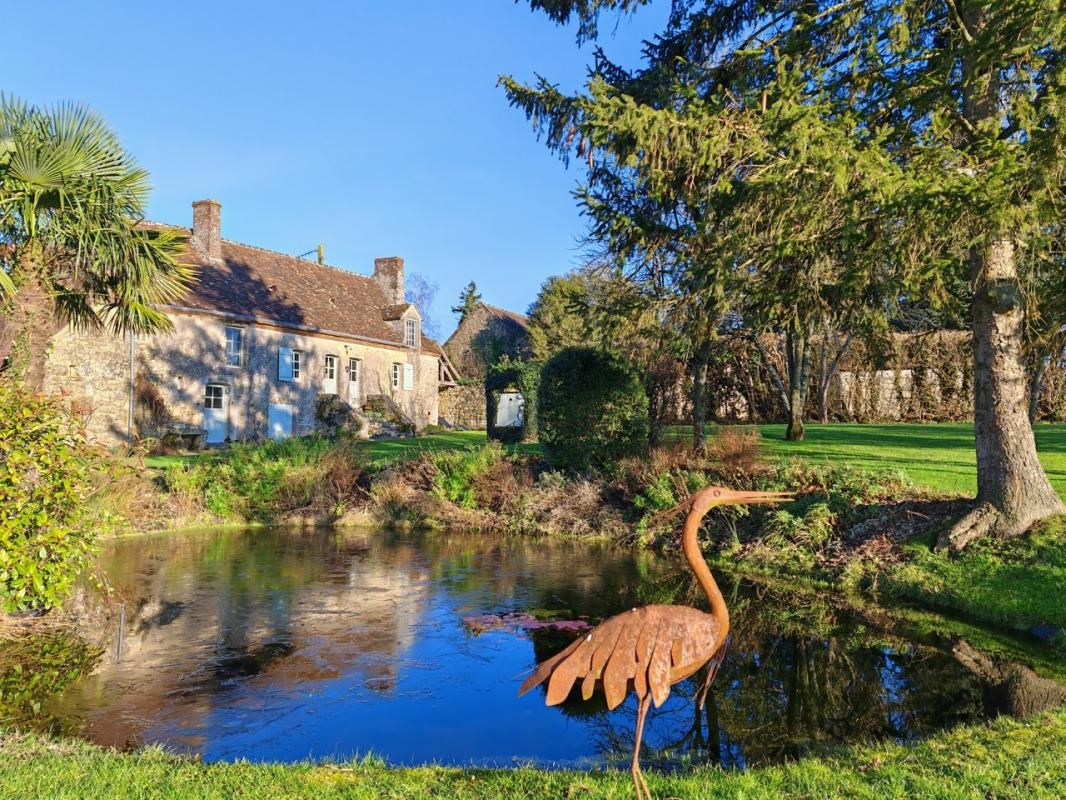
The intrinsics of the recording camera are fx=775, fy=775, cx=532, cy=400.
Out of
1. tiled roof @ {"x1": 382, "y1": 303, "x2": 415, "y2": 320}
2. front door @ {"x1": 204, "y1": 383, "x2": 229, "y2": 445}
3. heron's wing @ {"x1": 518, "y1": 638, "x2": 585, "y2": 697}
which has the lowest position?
heron's wing @ {"x1": 518, "y1": 638, "x2": 585, "y2": 697}

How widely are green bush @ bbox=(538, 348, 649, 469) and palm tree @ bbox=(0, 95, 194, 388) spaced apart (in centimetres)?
895

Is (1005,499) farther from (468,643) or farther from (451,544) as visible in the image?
(451,544)

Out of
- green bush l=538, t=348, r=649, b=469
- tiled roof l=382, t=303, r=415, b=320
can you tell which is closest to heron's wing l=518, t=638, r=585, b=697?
green bush l=538, t=348, r=649, b=469

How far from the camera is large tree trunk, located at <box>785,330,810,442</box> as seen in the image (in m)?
21.7

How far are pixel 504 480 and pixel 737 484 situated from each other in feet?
18.9

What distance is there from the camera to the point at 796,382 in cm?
2269

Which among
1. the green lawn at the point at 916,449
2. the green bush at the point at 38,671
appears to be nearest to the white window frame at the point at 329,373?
the green lawn at the point at 916,449

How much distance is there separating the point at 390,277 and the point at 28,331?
105 ft

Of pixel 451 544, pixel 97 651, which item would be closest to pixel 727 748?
pixel 97 651

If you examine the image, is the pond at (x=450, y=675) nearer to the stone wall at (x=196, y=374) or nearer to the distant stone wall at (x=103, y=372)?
the stone wall at (x=196, y=374)

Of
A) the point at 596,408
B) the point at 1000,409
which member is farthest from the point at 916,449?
the point at 1000,409

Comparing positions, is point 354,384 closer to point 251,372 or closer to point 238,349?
point 251,372

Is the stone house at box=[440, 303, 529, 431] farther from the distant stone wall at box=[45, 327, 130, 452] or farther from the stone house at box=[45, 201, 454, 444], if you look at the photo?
the distant stone wall at box=[45, 327, 130, 452]

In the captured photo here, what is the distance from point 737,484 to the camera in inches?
605
